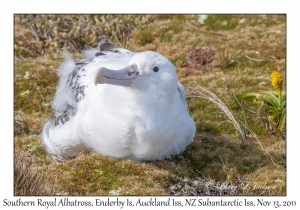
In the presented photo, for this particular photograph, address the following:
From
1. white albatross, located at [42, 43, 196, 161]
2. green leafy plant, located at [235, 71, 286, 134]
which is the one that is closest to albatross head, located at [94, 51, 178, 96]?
white albatross, located at [42, 43, 196, 161]

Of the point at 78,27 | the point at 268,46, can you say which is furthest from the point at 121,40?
the point at 268,46

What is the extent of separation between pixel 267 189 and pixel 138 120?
1.76 metres

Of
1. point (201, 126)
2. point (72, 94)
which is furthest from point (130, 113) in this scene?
point (201, 126)

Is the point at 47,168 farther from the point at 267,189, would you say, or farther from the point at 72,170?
the point at 267,189

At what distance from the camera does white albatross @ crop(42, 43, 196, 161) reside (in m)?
5.27

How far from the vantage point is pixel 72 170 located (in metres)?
5.70

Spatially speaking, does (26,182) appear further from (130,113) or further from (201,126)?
(201,126)

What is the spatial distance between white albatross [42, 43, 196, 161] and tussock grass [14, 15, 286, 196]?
0.92 ft

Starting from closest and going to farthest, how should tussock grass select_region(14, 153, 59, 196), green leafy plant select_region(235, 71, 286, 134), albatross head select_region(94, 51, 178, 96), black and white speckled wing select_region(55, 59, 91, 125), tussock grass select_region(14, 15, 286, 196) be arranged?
tussock grass select_region(14, 153, 59, 196)
albatross head select_region(94, 51, 178, 96)
tussock grass select_region(14, 15, 286, 196)
black and white speckled wing select_region(55, 59, 91, 125)
green leafy plant select_region(235, 71, 286, 134)

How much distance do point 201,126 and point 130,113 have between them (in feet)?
9.72

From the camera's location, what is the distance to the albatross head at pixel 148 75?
5.22 metres

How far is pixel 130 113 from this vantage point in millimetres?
5301

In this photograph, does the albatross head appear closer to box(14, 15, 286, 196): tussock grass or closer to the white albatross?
the white albatross
